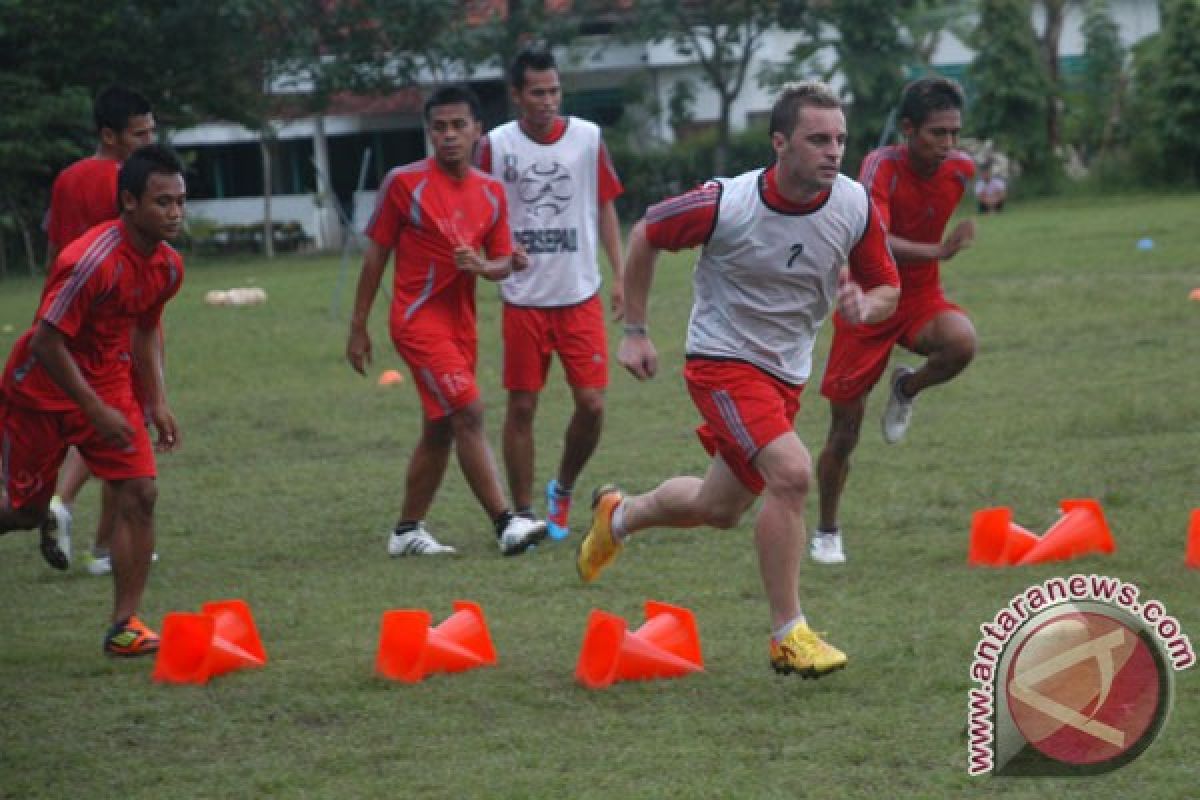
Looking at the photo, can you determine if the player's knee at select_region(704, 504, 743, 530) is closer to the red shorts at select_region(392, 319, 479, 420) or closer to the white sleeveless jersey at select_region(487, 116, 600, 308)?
the red shorts at select_region(392, 319, 479, 420)

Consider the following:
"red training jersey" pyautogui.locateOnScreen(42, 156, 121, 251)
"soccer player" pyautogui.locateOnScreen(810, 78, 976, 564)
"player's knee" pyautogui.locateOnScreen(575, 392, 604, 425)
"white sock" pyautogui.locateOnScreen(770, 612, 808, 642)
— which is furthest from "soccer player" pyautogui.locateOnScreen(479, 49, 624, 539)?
"white sock" pyautogui.locateOnScreen(770, 612, 808, 642)

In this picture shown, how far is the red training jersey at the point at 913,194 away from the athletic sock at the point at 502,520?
208cm

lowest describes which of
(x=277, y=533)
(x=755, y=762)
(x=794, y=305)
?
(x=277, y=533)

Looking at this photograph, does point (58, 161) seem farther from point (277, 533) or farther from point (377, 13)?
point (277, 533)

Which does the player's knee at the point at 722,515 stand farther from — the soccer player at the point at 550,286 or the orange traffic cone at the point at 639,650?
the soccer player at the point at 550,286

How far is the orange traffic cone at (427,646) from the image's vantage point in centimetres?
607

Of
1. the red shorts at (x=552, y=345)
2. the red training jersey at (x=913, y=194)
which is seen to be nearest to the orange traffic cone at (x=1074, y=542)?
the red training jersey at (x=913, y=194)

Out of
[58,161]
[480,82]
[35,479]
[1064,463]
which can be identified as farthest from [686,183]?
[35,479]

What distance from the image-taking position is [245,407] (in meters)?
14.9

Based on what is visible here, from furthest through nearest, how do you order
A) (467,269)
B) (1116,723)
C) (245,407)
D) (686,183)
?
1. (686,183)
2. (245,407)
3. (467,269)
4. (1116,723)

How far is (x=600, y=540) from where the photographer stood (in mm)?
6840

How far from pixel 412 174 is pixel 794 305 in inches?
116

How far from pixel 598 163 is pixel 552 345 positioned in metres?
0.97

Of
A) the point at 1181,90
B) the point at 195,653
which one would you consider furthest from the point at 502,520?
the point at 1181,90
